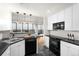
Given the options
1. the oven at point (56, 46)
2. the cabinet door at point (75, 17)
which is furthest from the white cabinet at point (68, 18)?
the oven at point (56, 46)

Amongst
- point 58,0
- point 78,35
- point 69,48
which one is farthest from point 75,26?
point 58,0

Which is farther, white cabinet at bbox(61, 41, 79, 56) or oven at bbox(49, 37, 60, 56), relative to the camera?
oven at bbox(49, 37, 60, 56)

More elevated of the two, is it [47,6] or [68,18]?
[47,6]

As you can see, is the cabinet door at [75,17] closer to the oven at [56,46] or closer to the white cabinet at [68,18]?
the white cabinet at [68,18]

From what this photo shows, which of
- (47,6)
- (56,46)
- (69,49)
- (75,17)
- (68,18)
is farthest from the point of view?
(47,6)

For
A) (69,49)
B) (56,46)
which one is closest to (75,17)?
(69,49)

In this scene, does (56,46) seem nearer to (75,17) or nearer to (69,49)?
(69,49)

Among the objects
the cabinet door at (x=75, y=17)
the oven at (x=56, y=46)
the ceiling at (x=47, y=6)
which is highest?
the ceiling at (x=47, y=6)

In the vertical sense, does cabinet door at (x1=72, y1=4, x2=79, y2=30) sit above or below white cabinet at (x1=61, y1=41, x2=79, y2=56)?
above

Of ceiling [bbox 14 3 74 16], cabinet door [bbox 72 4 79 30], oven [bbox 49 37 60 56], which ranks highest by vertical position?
ceiling [bbox 14 3 74 16]

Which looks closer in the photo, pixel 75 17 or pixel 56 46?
pixel 75 17

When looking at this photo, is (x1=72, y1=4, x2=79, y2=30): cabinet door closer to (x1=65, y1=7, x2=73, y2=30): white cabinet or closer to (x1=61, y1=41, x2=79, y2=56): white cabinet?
(x1=65, y1=7, x2=73, y2=30): white cabinet

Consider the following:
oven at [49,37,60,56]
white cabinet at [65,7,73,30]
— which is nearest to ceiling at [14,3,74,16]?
white cabinet at [65,7,73,30]

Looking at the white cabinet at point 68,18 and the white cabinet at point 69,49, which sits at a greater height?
the white cabinet at point 68,18
